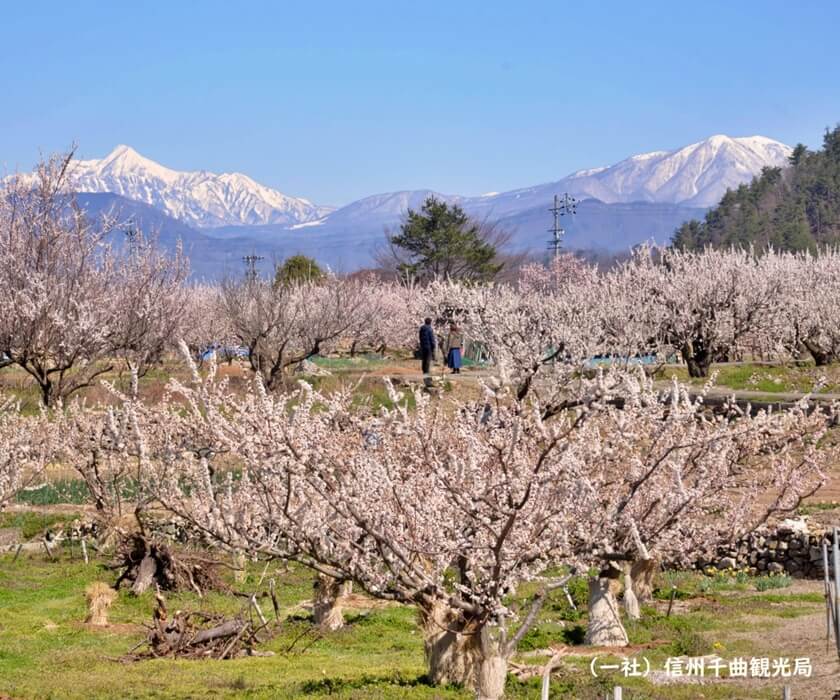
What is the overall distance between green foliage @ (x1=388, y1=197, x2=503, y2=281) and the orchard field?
48.3 m

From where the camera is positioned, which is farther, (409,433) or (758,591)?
(758,591)

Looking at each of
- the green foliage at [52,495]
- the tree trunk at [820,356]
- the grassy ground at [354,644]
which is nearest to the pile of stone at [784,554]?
the grassy ground at [354,644]

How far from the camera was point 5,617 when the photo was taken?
1521 centimetres

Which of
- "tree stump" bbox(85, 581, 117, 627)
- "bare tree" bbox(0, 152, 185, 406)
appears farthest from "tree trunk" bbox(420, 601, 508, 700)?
"bare tree" bbox(0, 152, 185, 406)

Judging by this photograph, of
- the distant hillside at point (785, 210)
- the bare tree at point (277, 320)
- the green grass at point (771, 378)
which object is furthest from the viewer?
the distant hillside at point (785, 210)

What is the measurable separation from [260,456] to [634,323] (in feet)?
99.8

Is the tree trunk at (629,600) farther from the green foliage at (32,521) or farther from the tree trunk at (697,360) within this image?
the tree trunk at (697,360)

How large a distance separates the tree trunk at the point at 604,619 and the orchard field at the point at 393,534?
19 mm

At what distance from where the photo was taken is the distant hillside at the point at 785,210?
101 meters

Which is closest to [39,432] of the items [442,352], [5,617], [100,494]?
[100,494]

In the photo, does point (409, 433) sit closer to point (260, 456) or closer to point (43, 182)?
point (260, 456)

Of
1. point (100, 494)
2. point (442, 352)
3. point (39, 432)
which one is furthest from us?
point (442, 352)

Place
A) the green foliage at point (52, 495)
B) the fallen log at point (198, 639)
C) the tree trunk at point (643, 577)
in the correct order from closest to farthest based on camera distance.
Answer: the fallen log at point (198, 639), the tree trunk at point (643, 577), the green foliage at point (52, 495)

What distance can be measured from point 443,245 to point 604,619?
6535 centimetres
